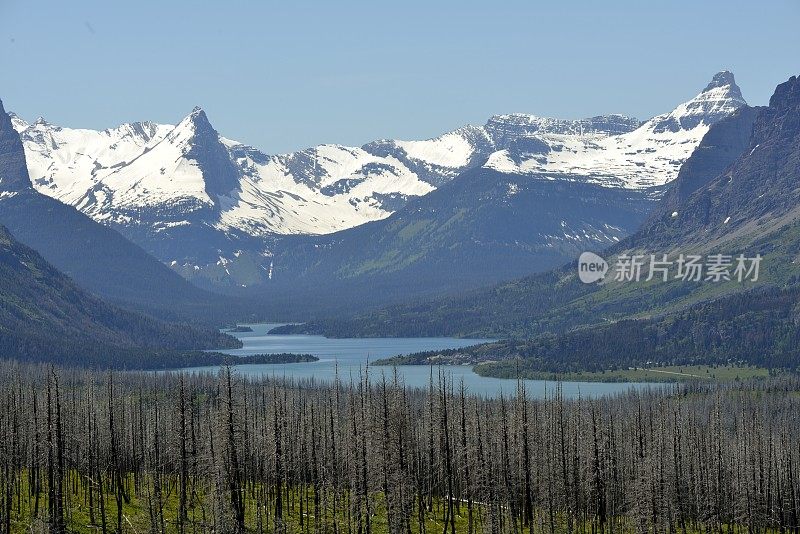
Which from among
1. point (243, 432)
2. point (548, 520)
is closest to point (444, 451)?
point (548, 520)

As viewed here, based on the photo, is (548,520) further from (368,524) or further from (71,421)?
(71,421)

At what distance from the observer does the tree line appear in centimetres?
12769

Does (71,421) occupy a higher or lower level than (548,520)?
higher

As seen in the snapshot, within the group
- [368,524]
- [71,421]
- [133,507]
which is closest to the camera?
[368,524]

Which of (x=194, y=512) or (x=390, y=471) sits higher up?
(x=390, y=471)

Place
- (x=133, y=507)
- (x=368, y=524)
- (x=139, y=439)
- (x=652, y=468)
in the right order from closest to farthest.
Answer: (x=368, y=524)
(x=652, y=468)
(x=133, y=507)
(x=139, y=439)

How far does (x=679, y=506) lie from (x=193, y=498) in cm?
6043

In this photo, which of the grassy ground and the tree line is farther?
the tree line

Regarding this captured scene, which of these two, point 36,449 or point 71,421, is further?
point 71,421

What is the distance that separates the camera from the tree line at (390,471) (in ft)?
419

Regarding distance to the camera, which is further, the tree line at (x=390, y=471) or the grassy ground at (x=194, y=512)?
the tree line at (x=390, y=471)

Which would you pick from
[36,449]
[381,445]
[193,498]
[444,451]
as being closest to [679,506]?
[444,451]

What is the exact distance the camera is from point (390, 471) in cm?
12562

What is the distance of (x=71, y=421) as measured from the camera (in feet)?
534
